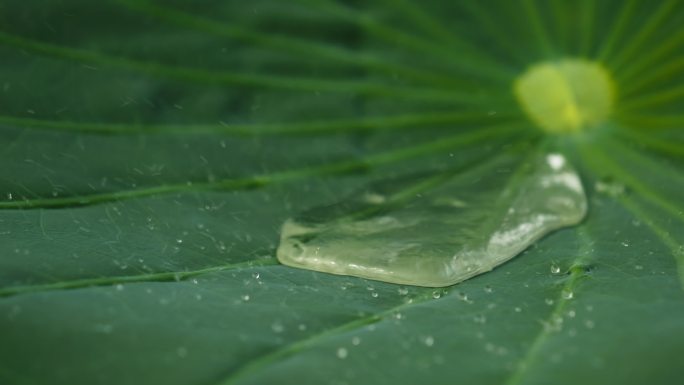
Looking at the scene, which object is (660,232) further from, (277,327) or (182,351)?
(182,351)

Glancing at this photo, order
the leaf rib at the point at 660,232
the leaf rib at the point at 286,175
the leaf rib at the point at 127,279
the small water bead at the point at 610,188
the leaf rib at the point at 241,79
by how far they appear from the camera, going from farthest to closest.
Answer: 1. the leaf rib at the point at 241,79
2. the small water bead at the point at 610,188
3. the leaf rib at the point at 286,175
4. the leaf rib at the point at 660,232
5. the leaf rib at the point at 127,279

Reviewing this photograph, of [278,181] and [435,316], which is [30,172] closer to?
[278,181]

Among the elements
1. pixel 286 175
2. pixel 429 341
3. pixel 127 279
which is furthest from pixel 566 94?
pixel 127 279

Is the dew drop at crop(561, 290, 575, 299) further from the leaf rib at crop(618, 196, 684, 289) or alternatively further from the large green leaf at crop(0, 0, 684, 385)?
the leaf rib at crop(618, 196, 684, 289)

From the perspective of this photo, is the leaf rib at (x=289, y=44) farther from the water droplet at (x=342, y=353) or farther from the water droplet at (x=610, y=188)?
the water droplet at (x=342, y=353)

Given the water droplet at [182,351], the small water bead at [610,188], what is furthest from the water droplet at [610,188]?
the water droplet at [182,351]

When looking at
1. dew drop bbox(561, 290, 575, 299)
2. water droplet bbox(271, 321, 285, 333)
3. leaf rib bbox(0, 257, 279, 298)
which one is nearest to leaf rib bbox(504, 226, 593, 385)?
dew drop bbox(561, 290, 575, 299)
